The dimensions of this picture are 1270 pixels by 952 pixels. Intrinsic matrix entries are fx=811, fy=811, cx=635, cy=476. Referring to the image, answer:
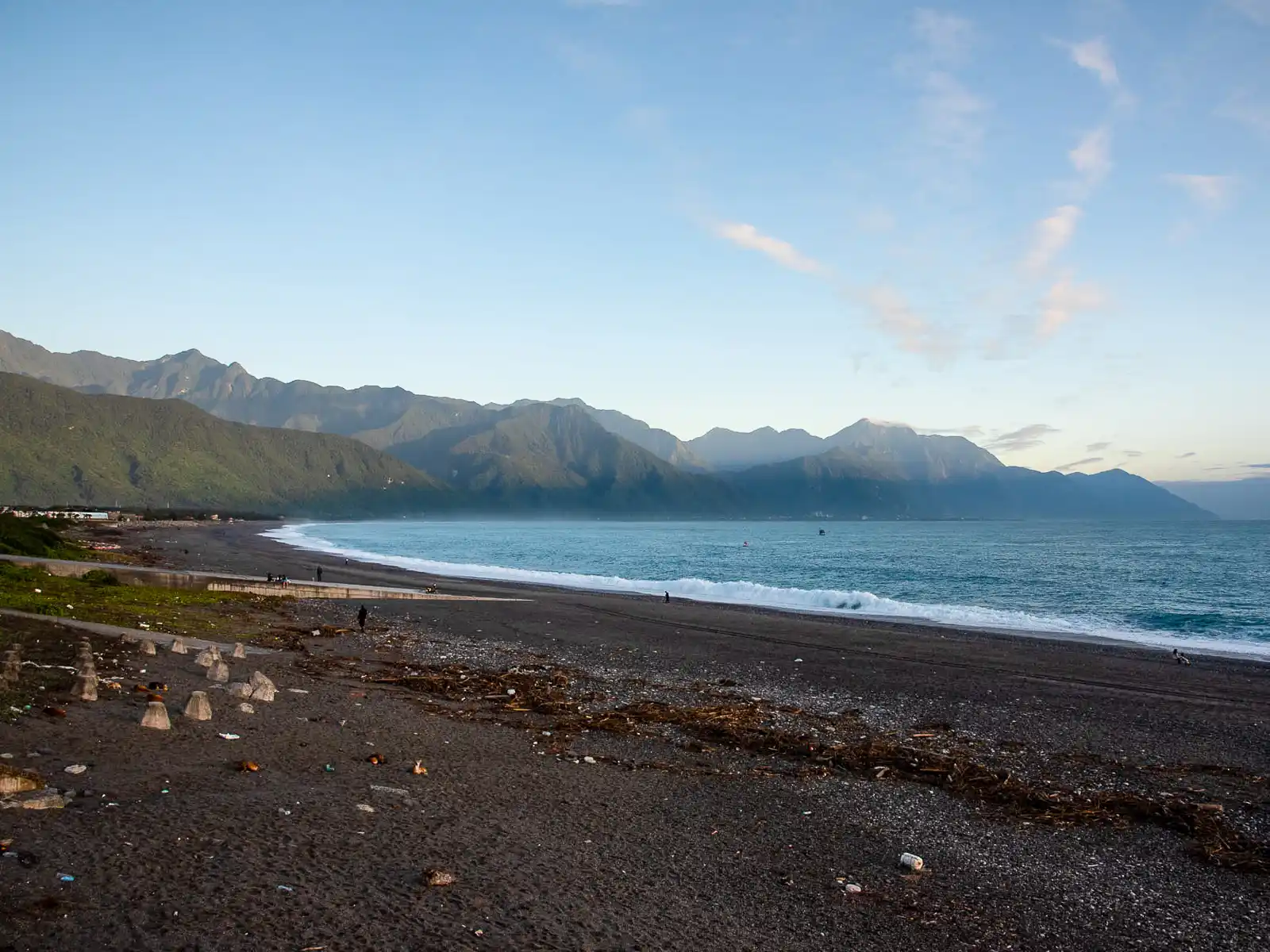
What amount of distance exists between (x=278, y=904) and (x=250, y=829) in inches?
57.3

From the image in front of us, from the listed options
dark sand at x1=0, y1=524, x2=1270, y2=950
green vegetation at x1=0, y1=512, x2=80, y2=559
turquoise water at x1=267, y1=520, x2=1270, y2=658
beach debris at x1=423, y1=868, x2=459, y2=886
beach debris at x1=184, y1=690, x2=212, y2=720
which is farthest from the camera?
green vegetation at x1=0, y1=512, x2=80, y2=559

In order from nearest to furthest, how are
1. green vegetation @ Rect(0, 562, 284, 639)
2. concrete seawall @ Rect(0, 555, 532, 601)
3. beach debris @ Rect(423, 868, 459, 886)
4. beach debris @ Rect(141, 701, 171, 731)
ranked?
beach debris @ Rect(423, 868, 459, 886)
beach debris @ Rect(141, 701, 171, 731)
green vegetation @ Rect(0, 562, 284, 639)
concrete seawall @ Rect(0, 555, 532, 601)

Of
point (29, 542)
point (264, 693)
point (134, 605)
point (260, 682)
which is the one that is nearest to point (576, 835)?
point (264, 693)

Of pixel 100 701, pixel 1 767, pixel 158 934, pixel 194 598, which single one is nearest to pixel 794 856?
pixel 158 934

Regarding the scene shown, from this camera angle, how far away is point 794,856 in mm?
7496

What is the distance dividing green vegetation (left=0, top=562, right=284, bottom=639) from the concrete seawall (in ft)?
4.37

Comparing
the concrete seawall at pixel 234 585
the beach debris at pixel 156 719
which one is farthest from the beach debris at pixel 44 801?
the concrete seawall at pixel 234 585

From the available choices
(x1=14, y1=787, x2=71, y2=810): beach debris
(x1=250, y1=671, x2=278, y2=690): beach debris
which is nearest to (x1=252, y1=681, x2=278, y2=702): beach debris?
(x1=250, y1=671, x2=278, y2=690): beach debris

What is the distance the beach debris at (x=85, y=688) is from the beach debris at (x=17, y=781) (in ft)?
11.2

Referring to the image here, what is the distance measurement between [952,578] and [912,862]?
2090 inches

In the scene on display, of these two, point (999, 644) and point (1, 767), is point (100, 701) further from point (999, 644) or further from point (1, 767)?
point (999, 644)

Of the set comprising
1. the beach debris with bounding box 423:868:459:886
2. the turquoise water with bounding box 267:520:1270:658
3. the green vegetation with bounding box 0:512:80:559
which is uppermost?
the beach debris with bounding box 423:868:459:886

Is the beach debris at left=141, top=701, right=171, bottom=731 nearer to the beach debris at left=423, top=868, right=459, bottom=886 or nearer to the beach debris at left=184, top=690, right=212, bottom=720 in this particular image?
the beach debris at left=184, top=690, right=212, bottom=720

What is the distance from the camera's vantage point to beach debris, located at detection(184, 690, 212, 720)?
9.84 m
